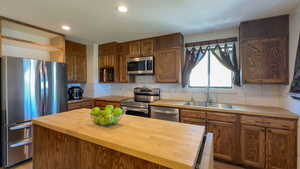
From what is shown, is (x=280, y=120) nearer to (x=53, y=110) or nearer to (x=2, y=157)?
(x=53, y=110)

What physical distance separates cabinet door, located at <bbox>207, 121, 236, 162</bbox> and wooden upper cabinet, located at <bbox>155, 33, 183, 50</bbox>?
1.73 m

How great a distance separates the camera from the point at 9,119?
2109 millimetres

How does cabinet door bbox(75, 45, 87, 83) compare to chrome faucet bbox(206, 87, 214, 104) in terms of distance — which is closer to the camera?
chrome faucet bbox(206, 87, 214, 104)

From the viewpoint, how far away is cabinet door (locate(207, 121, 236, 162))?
7.25ft

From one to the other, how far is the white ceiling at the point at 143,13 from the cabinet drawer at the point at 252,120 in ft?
5.31

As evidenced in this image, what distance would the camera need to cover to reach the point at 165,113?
270 centimetres

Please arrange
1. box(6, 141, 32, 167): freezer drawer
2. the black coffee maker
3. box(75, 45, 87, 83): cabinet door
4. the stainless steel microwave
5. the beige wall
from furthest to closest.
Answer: box(75, 45, 87, 83): cabinet door → the black coffee maker → the stainless steel microwave → the beige wall → box(6, 141, 32, 167): freezer drawer

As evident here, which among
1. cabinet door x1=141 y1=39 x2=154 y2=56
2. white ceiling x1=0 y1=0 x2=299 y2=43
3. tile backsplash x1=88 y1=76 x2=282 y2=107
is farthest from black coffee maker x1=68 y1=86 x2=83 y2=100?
cabinet door x1=141 y1=39 x2=154 y2=56

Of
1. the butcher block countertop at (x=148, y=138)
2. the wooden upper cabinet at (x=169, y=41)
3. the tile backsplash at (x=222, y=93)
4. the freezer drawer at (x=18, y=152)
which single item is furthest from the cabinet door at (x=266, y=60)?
the freezer drawer at (x=18, y=152)

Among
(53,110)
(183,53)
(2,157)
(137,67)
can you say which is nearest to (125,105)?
(137,67)

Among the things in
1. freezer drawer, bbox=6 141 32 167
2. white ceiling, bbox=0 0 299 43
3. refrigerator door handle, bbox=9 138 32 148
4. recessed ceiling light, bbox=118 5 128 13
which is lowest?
freezer drawer, bbox=6 141 32 167

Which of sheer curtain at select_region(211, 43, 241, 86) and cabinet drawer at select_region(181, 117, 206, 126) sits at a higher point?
sheer curtain at select_region(211, 43, 241, 86)

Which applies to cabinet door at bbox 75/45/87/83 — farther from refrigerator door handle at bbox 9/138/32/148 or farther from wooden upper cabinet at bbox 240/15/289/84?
wooden upper cabinet at bbox 240/15/289/84

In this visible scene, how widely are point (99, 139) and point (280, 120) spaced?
2409mm
